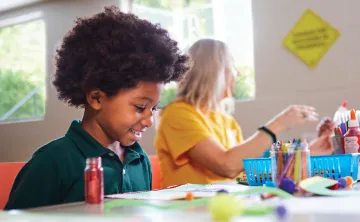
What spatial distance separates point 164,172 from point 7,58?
2.56 meters

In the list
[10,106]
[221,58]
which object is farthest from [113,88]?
[10,106]

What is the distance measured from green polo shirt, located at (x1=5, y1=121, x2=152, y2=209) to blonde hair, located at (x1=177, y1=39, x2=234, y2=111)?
2.54 feet

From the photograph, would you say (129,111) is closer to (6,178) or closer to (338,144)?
(6,178)

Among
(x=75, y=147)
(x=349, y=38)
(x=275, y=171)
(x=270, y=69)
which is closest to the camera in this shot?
(x=275, y=171)

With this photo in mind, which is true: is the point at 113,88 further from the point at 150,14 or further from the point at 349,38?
the point at 150,14

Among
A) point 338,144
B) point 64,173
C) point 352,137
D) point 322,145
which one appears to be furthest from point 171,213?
point 322,145

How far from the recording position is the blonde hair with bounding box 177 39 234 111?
6.67ft

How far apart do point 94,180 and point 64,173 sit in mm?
271

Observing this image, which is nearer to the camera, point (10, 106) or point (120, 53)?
point (120, 53)

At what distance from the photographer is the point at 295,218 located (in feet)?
2.02

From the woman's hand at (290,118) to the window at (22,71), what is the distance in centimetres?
224

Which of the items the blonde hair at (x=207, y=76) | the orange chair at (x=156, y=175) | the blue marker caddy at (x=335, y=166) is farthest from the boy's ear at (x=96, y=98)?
the orange chair at (x=156, y=175)

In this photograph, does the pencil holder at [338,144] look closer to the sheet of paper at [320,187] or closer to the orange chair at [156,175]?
the sheet of paper at [320,187]

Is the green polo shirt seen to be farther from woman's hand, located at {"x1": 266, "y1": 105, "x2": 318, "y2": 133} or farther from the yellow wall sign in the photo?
the yellow wall sign
